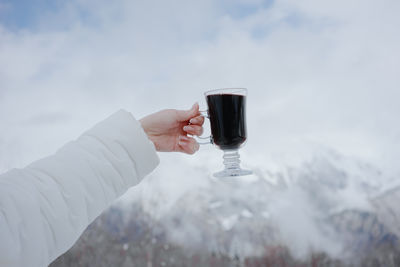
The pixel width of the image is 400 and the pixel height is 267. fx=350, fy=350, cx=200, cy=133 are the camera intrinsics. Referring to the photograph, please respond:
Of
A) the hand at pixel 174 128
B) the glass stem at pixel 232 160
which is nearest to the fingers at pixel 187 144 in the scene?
the hand at pixel 174 128

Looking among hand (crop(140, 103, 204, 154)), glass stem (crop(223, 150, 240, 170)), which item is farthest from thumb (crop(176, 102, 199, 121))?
glass stem (crop(223, 150, 240, 170))

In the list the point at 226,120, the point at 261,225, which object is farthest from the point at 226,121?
the point at 261,225

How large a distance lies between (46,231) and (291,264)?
27.8 ft

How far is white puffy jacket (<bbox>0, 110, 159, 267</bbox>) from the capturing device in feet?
1.93

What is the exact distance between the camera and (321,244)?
8.00 m

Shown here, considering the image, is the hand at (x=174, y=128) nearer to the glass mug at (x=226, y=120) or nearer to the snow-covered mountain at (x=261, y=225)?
the glass mug at (x=226, y=120)

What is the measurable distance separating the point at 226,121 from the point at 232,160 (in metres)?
0.12

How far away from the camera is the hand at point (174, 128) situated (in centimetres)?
100

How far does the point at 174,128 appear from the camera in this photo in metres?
1.04

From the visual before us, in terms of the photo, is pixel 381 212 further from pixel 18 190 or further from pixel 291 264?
pixel 18 190

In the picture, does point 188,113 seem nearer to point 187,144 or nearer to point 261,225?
point 187,144

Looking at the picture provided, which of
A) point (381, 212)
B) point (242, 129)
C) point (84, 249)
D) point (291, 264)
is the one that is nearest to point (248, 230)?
point (291, 264)

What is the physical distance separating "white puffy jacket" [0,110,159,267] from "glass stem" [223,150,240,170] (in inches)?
8.3

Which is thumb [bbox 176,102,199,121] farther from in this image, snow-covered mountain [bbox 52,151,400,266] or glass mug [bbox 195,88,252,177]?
snow-covered mountain [bbox 52,151,400,266]
